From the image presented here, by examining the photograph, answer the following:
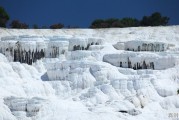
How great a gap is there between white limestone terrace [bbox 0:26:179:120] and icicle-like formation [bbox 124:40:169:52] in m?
0.08

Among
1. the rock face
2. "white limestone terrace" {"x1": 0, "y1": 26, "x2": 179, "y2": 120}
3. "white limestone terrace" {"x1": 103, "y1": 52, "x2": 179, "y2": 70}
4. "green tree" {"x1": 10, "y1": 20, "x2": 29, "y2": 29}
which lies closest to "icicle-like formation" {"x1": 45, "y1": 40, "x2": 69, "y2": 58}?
"white limestone terrace" {"x1": 0, "y1": 26, "x2": 179, "y2": 120}

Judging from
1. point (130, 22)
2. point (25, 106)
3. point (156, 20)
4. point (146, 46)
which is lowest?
point (25, 106)

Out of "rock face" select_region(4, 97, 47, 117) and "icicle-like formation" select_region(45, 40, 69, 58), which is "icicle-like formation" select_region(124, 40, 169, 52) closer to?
"icicle-like formation" select_region(45, 40, 69, 58)

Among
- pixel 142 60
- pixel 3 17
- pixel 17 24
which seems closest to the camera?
pixel 142 60

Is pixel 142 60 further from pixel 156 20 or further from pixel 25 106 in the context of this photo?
pixel 156 20

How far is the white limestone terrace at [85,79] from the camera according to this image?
43312 mm

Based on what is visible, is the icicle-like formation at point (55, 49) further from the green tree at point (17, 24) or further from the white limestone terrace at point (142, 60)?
the green tree at point (17, 24)

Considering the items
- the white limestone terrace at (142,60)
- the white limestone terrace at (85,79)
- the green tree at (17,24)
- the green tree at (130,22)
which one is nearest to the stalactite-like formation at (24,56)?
the white limestone terrace at (85,79)

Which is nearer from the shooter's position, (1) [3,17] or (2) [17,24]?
(1) [3,17]

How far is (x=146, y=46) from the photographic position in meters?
55.8

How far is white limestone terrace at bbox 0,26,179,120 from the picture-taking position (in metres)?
43.3

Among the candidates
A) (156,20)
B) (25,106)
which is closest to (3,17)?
(156,20)

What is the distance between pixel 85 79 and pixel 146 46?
9.48m

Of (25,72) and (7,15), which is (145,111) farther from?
(7,15)
